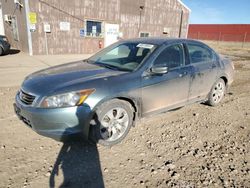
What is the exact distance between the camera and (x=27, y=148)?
10.8ft

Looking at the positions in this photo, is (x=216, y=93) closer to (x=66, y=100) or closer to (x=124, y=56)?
(x=124, y=56)

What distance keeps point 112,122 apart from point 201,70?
7.64ft

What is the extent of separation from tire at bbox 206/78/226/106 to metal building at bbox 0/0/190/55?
1203 cm

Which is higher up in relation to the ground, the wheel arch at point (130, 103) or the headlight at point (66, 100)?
the headlight at point (66, 100)

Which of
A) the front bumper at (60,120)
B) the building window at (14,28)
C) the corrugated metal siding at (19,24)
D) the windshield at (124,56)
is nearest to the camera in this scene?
the front bumper at (60,120)

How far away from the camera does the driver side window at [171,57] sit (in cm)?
390

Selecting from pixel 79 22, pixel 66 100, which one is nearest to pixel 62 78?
pixel 66 100

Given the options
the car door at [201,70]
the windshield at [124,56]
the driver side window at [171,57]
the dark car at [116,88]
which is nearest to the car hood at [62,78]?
the dark car at [116,88]

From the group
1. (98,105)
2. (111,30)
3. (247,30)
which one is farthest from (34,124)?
(247,30)

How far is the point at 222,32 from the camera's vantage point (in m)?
41.3

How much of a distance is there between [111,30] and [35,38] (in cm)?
574

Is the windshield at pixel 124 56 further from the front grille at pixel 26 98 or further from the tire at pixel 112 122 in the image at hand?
the front grille at pixel 26 98

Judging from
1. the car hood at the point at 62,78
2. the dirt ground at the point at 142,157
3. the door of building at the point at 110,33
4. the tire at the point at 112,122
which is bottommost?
the dirt ground at the point at 142,157

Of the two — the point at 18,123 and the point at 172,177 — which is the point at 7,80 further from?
the point at 172,177
